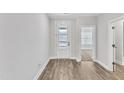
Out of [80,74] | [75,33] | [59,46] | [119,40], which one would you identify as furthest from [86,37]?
[80,74]

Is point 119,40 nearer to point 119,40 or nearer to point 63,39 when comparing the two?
point 119,40

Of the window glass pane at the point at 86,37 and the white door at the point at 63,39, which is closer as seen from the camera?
the white door at the point at 63,39

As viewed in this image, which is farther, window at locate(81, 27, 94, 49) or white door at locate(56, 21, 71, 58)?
window at locate(81, 27, 94, 49)

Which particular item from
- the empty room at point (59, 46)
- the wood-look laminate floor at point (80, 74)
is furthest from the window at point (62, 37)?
the wood-look laminate floor at point (80, 74)

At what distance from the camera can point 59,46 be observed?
748 centimetres

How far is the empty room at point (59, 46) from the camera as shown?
2.07 m

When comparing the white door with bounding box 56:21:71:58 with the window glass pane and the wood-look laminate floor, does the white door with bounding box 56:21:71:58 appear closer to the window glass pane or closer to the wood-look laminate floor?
the wood-look laminate floor

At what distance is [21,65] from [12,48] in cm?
55

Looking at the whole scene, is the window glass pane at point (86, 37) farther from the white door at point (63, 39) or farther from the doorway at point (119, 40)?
the doorway at point (119, 40)

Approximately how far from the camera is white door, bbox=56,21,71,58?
292 inches

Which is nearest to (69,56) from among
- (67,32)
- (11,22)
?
(67,32)

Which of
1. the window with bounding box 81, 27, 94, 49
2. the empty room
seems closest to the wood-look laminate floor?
the empty room
